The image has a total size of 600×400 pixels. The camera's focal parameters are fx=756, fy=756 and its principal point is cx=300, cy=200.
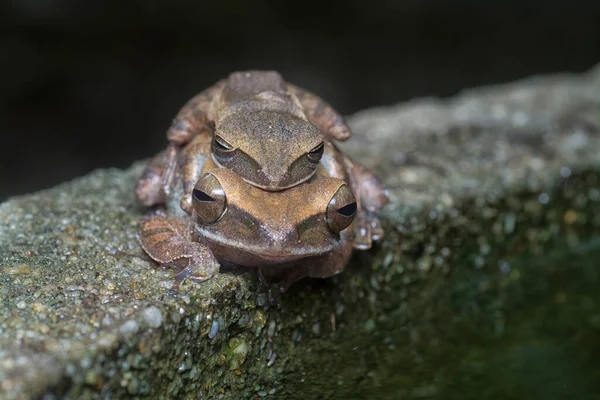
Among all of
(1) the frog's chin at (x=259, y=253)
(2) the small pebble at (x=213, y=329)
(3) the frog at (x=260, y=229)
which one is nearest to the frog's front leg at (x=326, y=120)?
(3) the frog at (x=260, y=229)

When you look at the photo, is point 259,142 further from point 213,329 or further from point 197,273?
point 213,329

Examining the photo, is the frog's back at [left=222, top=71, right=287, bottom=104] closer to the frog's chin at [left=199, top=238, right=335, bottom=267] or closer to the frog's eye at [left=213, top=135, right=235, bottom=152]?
the frog's eye at [left=213, top=135, right=235, bottom=152]

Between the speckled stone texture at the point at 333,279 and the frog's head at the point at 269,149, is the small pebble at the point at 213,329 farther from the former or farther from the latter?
the frog's head at the point at 269,149

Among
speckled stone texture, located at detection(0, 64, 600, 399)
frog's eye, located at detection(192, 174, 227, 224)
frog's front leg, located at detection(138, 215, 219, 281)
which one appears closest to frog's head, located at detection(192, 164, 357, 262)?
frog's eye, located at detection(192, 174, 227, 224)

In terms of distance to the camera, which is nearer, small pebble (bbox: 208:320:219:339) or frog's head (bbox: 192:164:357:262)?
frog's head (bbox: 192:164:357:262)

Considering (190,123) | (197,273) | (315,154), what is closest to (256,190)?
(315,154)


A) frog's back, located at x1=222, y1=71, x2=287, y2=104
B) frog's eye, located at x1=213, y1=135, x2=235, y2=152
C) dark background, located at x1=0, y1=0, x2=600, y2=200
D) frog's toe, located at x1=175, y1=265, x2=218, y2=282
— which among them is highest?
dark background, located at x1=0, y1=0, x2=600, y2=200

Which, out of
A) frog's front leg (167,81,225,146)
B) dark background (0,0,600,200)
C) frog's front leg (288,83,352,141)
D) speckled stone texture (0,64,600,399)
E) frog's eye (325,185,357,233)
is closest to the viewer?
speckled stone texture (0,64,600,399)
